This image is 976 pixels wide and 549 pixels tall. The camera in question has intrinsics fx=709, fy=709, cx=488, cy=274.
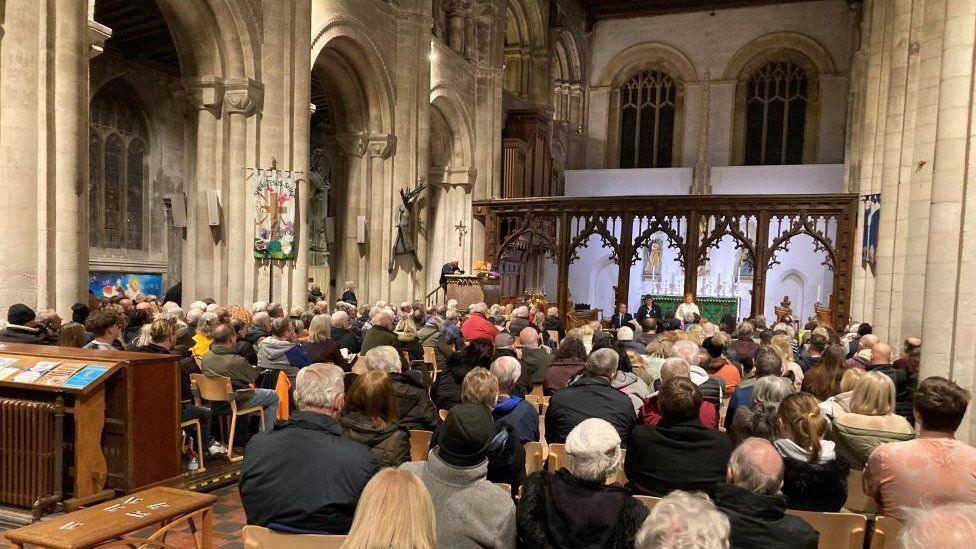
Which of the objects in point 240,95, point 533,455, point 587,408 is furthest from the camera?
point 240,95

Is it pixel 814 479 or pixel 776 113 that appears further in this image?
pixel 776 113

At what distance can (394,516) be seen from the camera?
1.95 metres

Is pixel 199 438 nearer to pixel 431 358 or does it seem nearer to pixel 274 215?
pixel 431 358

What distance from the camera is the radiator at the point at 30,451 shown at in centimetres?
440

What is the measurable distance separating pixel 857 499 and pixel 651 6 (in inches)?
1006

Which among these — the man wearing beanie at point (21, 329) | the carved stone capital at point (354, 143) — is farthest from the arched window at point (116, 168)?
the man wearing beanie at point (21, 329)

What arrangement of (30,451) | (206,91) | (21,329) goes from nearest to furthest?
(30,451) < (21,329) < (206,91)

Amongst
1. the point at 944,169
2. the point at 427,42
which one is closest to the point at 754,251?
the point at 427,42

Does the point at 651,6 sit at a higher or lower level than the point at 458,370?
higher

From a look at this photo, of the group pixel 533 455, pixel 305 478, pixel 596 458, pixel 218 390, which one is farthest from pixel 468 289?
pixel 596 458

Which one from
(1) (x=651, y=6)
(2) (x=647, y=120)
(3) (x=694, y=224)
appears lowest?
(3) (x=694, y=224)

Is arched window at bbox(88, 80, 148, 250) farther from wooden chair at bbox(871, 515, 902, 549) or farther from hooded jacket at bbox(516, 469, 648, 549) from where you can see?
wooden chair at bbox(871, 515, 902, 549)

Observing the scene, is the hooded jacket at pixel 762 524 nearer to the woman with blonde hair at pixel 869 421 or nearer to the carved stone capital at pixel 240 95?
the woman with blonde hair at pixel 869 421

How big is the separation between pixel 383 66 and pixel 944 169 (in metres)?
12.1
